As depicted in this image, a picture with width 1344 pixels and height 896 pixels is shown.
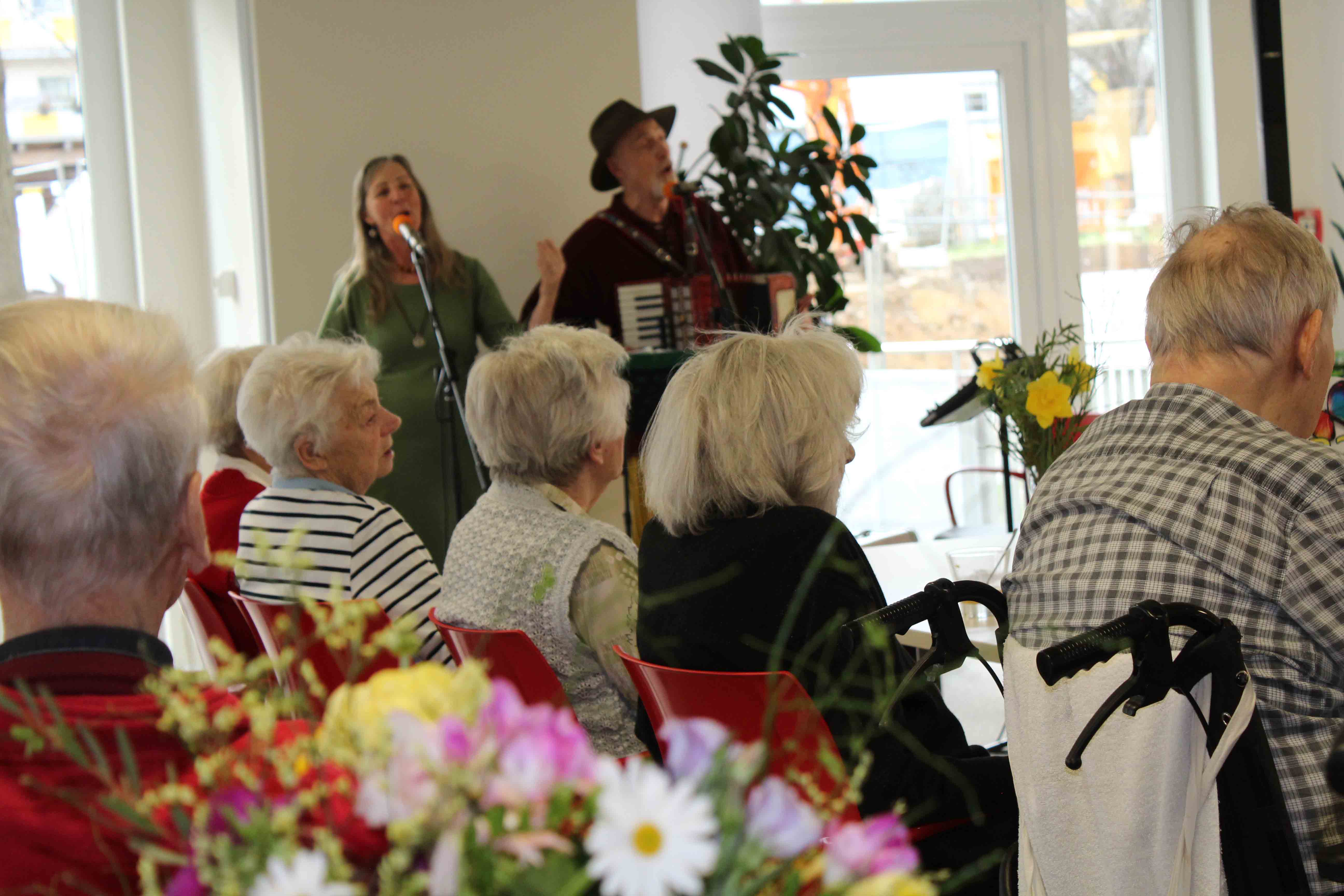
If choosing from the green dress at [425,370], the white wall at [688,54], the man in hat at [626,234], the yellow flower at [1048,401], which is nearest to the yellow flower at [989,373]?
the yellow flower at [1048,401]

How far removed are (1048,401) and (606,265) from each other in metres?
1.94

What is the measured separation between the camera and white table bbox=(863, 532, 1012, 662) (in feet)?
6.92

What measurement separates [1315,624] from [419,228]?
3.26 m

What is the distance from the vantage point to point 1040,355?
260cm

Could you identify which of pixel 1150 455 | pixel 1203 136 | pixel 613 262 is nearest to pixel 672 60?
pixel 613 262

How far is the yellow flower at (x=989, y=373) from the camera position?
2.64 meters

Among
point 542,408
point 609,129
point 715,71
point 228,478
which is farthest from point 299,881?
point 715,71

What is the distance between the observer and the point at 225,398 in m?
2.92

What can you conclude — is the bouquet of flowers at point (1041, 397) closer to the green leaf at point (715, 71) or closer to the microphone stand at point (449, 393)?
the microphone stand at point (449, 393)

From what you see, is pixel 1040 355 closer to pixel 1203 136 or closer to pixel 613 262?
pixel 613 262

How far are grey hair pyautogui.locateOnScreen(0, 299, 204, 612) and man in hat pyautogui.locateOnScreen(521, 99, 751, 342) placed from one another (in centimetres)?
294

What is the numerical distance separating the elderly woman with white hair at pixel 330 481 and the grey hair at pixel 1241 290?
135cm

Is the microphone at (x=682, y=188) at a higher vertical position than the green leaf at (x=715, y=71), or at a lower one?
lower

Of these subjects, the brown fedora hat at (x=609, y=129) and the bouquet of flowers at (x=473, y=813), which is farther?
the brown fedora hat at (x=609, y=129)
